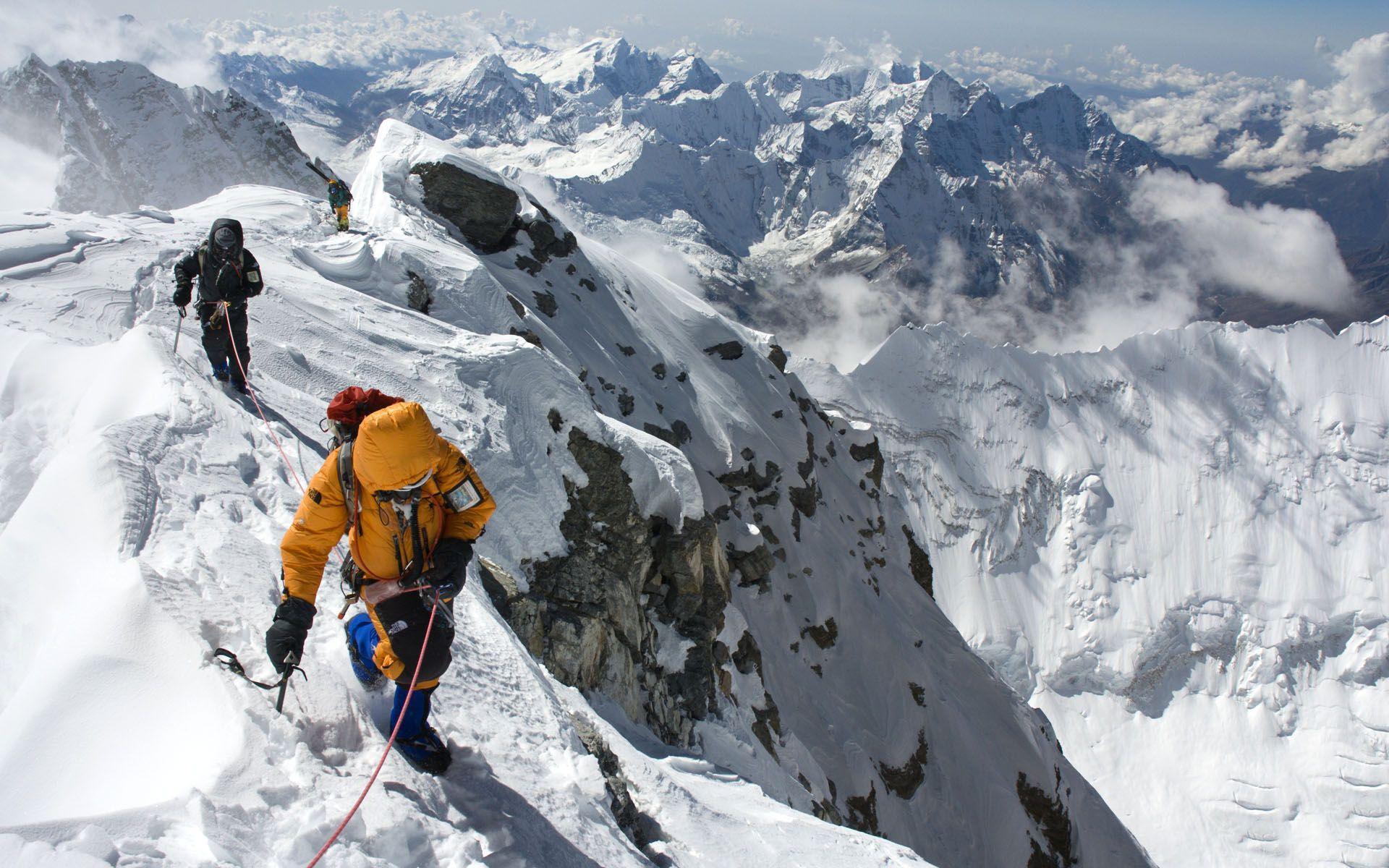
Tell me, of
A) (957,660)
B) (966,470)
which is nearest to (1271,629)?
(966,470)

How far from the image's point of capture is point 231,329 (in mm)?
10484

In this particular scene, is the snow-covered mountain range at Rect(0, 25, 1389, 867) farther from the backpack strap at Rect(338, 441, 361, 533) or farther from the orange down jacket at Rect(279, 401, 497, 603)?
the backpack strap at Rect(338, 441, 361, 533)

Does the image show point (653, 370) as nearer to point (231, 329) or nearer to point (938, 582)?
point (231, 329)

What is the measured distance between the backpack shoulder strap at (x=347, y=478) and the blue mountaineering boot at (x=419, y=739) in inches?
65.2

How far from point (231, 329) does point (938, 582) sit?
138m

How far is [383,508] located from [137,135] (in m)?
107

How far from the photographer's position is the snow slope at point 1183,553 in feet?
367

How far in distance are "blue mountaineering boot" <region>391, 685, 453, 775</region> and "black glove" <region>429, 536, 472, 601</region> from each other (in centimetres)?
90

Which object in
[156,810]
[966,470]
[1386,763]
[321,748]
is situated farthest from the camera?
[966,470]

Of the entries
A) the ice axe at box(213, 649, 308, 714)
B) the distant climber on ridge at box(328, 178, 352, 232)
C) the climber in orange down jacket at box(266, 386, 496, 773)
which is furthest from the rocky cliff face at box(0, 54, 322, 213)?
the climber in orange down jacket at box(266, 386, 496, 773)

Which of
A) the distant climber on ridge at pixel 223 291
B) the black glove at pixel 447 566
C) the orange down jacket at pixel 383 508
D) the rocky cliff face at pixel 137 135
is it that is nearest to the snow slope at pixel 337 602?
the distant climber on ridge at pixel 223 291

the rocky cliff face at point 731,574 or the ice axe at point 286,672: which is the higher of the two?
the ice axe at point 286,672

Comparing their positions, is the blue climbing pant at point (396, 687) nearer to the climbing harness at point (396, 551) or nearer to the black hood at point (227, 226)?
the climbing harness at point (396, 551)

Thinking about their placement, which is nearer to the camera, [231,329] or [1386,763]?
[231,329]
